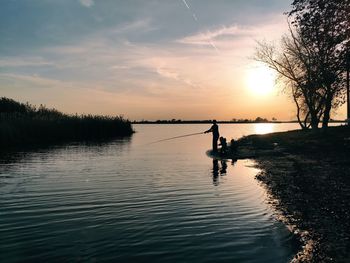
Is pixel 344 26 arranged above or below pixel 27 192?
above

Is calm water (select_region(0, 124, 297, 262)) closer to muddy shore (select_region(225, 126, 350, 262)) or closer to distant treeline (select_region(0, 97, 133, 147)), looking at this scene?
muddy shore (select_region(225, 126, 350, 262))

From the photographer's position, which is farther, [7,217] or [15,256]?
[7,217]

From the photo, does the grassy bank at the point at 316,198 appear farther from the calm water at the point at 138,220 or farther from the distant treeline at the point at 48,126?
the distant treeline at the point at 48,126

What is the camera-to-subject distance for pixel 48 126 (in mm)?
53812

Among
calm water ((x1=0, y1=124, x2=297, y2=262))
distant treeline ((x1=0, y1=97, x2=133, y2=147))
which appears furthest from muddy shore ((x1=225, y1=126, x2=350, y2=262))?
distant treeline ((x1=0, y1=97, x2=133, y2=147))

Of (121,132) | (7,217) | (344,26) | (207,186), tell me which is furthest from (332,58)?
(121,132)

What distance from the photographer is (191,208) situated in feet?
44.6

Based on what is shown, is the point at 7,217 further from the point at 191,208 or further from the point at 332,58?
the point at 332,58

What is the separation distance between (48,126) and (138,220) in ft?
148

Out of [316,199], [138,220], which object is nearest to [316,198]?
[316,199]

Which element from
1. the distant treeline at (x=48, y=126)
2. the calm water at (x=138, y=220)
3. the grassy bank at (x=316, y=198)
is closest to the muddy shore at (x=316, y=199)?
the grassy bank at (x=316, y=198)

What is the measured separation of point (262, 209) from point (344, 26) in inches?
623

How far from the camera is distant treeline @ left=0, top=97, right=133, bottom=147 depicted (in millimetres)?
46309

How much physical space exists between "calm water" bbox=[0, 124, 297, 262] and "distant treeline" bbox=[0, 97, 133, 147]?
26141 mm
